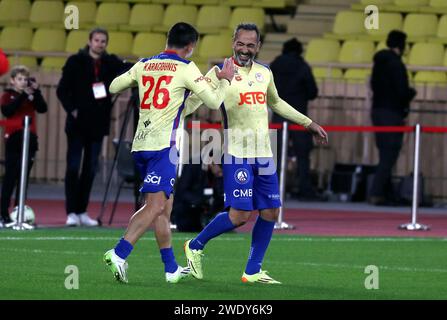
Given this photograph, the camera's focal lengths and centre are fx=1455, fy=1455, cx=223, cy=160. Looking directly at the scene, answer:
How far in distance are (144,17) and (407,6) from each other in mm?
4720

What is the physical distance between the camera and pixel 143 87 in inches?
433

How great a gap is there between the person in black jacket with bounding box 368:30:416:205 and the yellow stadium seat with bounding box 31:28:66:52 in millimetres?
6573

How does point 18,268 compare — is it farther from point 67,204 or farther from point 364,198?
point 364,198

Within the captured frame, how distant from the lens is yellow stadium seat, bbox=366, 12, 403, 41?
2358cm

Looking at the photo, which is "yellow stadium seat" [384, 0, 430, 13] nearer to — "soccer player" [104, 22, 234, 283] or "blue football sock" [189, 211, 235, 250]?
"blue football sock" [189, 211, 235, 250]

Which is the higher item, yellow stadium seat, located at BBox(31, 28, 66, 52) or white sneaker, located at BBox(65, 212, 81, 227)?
yellow stadium seat, located at BBox(31, 28, 66, 52)

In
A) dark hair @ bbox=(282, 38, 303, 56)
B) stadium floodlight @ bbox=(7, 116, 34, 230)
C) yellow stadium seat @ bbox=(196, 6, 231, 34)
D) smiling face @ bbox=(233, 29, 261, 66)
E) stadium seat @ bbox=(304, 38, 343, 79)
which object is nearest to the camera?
smiling face @ bbox=(233, 29, 261, 66)

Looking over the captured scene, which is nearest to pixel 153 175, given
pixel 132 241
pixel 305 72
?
pixel 132 241

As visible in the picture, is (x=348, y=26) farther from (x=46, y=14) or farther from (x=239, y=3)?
(x=46, y=14)

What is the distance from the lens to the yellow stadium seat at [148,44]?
24.7 m

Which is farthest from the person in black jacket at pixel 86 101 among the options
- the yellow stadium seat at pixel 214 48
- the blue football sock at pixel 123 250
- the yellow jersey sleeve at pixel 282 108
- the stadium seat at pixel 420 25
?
the stadium seat at pixel 420 25

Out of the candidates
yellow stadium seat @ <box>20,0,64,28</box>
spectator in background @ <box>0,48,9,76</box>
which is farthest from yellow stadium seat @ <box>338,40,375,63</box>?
spectator in background @ <box>0,48,9,76</box>

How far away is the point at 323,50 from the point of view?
23.9m
